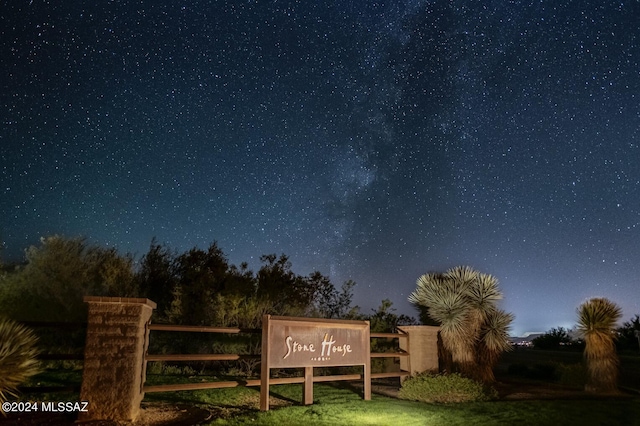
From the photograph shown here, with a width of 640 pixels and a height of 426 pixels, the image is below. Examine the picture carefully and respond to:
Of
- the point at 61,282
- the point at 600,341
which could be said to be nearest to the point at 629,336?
the point at 600,341

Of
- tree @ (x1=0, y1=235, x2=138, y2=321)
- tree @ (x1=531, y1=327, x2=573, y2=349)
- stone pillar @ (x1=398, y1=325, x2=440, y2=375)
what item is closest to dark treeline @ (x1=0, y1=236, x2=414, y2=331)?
tree @ (x1=0, y1=235, x2=138, y2=321)

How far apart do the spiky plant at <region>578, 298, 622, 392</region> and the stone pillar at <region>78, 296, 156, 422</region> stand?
39.7ft

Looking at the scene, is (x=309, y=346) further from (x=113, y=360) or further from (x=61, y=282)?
(x=61, y=282)

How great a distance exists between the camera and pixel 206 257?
19016mm

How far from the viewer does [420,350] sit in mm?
11953

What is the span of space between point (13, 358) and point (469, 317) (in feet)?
37.6

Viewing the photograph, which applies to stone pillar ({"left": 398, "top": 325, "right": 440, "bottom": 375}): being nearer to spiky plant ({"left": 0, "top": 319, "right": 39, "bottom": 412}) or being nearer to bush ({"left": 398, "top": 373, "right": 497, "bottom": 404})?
bush ({"left": 398, "top": 373, "right": 497, "bottom": 404})

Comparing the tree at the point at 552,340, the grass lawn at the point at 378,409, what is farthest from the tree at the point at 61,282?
the tree at the point at 552,340

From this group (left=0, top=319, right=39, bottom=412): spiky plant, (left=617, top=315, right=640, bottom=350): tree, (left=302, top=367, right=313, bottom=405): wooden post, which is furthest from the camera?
(left=617, top=315, right=640, bottom=350): tree

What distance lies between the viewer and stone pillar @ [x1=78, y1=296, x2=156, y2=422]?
7.01 m

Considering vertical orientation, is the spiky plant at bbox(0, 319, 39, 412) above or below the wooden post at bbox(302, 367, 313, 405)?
above

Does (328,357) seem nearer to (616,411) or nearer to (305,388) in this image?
(305,388)

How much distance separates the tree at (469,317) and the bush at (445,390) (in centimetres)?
252

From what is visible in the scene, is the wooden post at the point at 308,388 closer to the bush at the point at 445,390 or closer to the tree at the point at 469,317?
the bush at the point at 445,390
